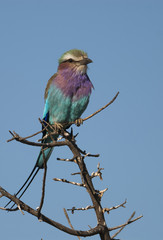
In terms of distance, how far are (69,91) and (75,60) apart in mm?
575

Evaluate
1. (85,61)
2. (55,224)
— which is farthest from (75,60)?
(55,224)

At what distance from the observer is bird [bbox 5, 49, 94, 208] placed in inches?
201

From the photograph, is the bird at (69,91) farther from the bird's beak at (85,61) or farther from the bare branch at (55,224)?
the bare branch at (55,224)

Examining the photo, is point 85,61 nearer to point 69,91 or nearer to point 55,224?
point 69,91

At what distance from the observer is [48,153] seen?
5633 mm

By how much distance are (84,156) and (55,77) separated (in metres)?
2.62

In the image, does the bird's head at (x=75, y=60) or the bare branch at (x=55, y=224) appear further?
the bird's head at (x=75, y=60)

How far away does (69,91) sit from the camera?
16.8 feet

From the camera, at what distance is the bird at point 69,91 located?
5098 mm

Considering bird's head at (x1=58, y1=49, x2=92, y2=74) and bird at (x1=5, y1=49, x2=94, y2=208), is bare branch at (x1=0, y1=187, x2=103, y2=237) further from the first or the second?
bird's head at (x1=58, y1=49, x2=92, y2=74)

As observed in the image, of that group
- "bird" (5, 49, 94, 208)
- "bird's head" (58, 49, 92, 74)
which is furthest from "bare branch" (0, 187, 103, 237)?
"bird's head" (58, 49, 92, 74)

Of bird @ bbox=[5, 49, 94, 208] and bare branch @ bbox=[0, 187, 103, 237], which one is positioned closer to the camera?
bare branch @ bbox=[0, 187, 103, 237]

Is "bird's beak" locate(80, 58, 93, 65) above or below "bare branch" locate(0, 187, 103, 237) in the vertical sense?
above

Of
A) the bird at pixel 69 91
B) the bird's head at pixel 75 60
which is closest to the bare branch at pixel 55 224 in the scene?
the bird at pixel 69 91
